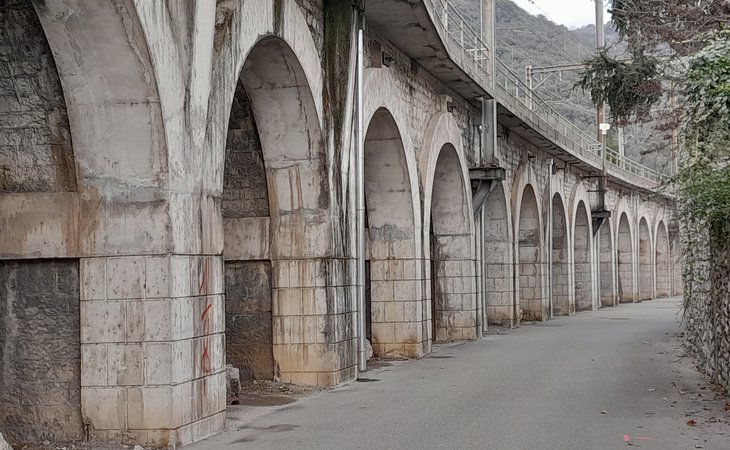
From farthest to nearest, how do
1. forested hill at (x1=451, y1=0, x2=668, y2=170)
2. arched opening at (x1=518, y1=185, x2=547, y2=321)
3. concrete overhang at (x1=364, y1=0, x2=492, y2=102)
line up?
forested hill at (x1=451, y1=0, x2=668, y2=170)
arched opening at (x1=518, y1=185, x2=547, y2=321)
concrete overhang at (x1=364, y1=0, x2=492, y2=102)

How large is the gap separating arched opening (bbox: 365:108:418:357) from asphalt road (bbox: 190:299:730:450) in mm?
572

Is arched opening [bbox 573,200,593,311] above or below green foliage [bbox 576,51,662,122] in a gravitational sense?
below

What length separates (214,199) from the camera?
782cm

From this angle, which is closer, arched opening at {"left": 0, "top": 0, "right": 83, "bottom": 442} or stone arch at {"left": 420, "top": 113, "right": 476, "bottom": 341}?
arched opening at {"left": 0, "top": 0, "right": 83, "bottom": 442}

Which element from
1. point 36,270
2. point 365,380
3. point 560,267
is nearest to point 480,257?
point 365,380

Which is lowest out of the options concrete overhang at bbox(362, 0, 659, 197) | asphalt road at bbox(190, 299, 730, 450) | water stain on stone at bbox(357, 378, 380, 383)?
asphalt road at bbox(190, 299, 730, 450)

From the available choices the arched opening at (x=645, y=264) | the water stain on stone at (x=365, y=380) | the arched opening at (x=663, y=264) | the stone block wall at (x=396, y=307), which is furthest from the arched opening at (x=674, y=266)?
the water stain on stone at (x=365, y=380)

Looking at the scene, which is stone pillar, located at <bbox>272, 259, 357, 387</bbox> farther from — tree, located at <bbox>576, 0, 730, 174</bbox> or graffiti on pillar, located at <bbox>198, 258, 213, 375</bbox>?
tree, located at <bbox>576, 0, 730, 174</bbox>

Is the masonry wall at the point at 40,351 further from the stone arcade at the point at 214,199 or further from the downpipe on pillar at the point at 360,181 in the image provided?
the downpipe on pillar at the point at 360,181

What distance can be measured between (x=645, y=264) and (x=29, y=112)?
37331 millimetres

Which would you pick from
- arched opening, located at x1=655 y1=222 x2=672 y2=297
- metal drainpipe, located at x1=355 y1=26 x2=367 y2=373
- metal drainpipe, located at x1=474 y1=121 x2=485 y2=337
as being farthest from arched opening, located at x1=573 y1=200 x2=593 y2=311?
metal drainpipe, located at x1=355 y1=26 x2=367 y2=373

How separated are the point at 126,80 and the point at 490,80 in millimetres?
11900

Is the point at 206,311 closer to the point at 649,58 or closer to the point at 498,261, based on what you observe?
the point at 649,58

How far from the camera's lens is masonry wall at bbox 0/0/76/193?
7094 mm
